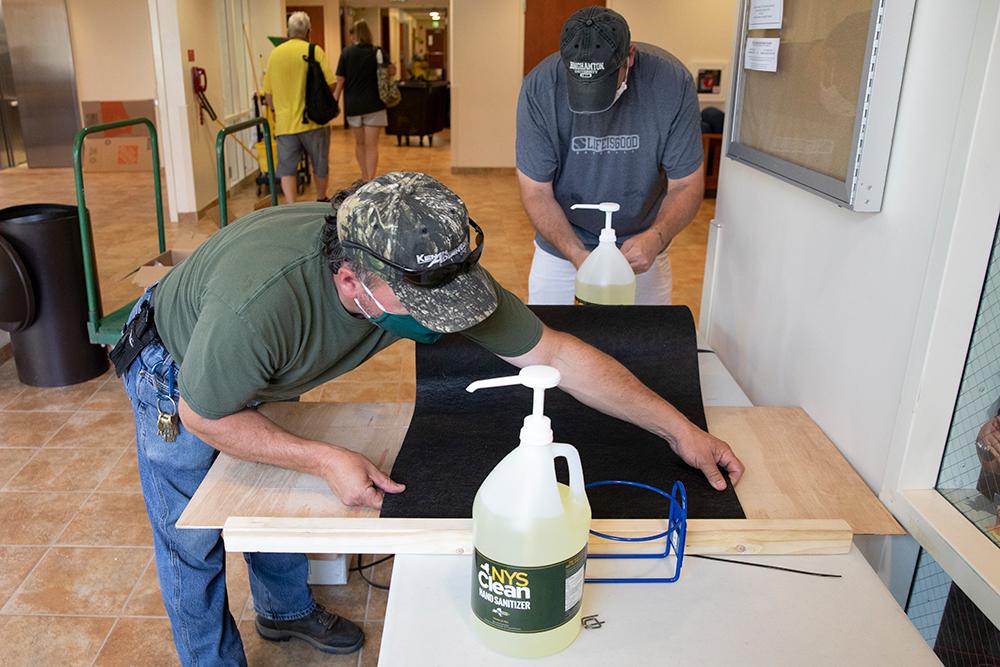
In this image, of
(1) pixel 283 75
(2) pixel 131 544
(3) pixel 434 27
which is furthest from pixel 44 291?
(3) pixel 434 27

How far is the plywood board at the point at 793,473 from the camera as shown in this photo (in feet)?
4.35

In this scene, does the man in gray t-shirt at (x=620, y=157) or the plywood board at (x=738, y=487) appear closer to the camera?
the plywood board at (x=738, y=487)

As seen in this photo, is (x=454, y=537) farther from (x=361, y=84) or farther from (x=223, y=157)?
(x=361, y=84)

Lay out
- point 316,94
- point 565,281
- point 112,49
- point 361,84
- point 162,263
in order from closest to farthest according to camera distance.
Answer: point 565,281 → point 162,263 → point 316,94 → point 361,84 → point 112,49

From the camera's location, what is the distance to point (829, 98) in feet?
5.12

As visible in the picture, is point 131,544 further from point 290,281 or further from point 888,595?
point 888,595

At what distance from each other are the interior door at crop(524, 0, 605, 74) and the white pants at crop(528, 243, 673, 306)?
22.5 feet

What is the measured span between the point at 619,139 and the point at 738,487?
109 cm

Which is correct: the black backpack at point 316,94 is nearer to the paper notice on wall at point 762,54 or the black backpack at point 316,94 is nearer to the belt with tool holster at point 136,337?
the paper notice on wall at point 762,54

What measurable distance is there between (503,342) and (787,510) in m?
0.53

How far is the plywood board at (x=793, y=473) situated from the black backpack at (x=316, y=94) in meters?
5.45

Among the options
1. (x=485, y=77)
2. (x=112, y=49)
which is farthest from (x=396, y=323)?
(x=112, y=49)

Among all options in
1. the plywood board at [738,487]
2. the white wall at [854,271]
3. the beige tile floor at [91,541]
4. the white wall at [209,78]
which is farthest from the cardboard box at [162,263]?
the white wall at [209,78]

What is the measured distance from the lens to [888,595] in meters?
1.15
